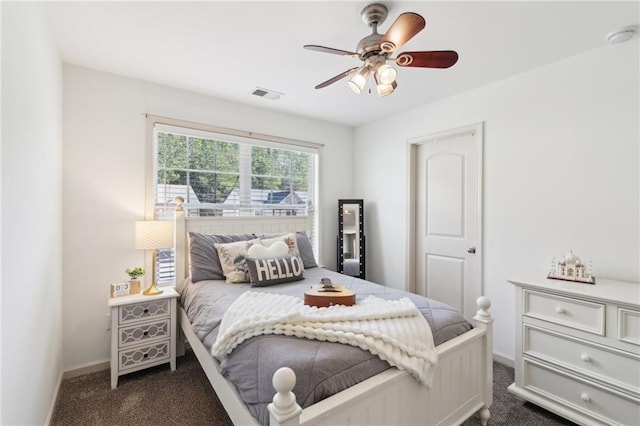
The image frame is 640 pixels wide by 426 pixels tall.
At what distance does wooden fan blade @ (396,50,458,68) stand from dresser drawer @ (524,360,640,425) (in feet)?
6.73

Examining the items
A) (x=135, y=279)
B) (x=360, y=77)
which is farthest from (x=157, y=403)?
(x=360, y=77)

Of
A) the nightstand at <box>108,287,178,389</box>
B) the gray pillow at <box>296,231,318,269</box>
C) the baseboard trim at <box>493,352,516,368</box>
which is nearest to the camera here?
the nightstand at <box>108,287,178,389</box>

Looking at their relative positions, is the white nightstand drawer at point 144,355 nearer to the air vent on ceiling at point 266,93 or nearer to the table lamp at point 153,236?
the table lamp at point 153,236

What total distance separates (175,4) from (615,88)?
2902 millimetres

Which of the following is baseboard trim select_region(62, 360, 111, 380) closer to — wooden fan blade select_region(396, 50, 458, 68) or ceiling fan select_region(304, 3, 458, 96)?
ceiling fan select_region(304, 3, 458, 96)

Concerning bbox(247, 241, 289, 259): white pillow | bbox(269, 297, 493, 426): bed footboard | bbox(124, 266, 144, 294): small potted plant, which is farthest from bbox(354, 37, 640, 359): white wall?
bbox(124, 266, 144, 294): small potted plant

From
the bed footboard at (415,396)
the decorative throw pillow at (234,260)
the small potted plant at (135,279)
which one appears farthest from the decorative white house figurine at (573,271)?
the small potted plant at (135,279)

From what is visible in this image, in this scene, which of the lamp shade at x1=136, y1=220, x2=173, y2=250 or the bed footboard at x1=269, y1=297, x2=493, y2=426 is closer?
the bed footboard at x1=269, y1=297, x2=493, y2=426

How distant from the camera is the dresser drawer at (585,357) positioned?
5.36 feet

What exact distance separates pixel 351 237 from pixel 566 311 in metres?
2.26

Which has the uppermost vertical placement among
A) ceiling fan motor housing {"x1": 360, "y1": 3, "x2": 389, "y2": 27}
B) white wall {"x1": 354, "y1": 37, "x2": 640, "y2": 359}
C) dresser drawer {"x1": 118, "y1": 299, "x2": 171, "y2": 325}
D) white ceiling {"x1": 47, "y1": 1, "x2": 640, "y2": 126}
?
white ceiling {"x1": 47, "y1": 1, "x2": 640, "y2": 126}

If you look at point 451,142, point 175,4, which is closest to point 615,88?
point 451,142

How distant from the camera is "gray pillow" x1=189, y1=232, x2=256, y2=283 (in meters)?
2.48

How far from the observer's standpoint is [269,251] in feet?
8.48
